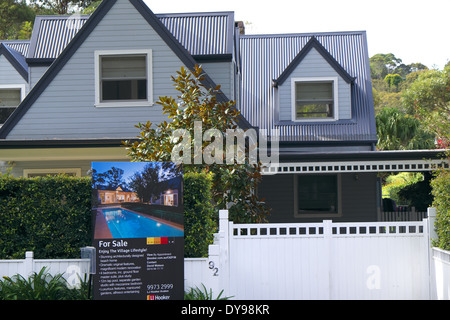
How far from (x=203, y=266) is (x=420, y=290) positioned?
3.60 metres

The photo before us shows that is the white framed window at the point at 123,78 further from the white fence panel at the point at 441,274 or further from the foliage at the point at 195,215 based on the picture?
the white fence panel at the point at 441,274

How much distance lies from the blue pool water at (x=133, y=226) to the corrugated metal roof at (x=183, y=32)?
29.0 ft

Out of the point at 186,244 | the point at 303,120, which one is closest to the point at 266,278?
the point at 186,244

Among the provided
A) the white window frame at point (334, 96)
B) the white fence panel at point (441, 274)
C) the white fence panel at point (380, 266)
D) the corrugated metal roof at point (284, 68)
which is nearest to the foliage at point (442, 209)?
the white fence panel at point (441, 274)

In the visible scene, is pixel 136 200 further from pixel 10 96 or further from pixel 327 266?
pixel 10 96

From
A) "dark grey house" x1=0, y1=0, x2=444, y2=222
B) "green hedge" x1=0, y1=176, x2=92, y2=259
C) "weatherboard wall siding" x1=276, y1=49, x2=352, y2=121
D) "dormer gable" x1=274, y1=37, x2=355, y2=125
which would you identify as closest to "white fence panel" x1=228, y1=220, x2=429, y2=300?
"green hedge" x1=0, y1=176, x2=92, y2=259

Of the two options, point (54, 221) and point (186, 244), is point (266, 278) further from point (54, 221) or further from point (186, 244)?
point (54, 221)

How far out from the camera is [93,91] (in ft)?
51.7

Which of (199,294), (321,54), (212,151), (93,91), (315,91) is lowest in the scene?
(199,294)

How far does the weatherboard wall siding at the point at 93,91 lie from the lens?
15.6m

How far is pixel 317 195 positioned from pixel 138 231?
36.4ft

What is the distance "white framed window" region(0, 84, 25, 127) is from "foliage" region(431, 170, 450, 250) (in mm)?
13356

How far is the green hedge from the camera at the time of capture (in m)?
9.37

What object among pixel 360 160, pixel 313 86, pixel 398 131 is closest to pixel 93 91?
pixel 360 160
